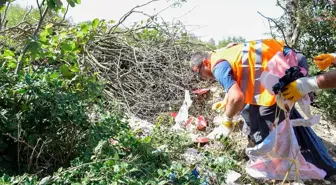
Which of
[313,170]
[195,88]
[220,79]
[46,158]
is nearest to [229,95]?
[220,79]

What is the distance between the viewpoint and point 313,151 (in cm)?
342

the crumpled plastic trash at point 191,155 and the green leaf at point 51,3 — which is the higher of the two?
the green leaf at point 51,3

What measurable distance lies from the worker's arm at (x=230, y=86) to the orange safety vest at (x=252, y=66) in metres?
0.07

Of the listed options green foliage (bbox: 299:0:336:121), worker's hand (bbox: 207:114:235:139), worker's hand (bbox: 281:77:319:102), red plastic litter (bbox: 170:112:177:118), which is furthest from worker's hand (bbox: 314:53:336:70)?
green foliage (bbox: 299:0:336:121)

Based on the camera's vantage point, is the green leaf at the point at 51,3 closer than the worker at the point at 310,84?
Yes

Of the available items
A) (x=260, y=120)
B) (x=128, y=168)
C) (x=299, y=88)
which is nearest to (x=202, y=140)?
(x=260, y=120)

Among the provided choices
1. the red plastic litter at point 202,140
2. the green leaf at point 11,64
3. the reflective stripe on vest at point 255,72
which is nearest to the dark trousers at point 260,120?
the reflective stripe on vest at point 255,72

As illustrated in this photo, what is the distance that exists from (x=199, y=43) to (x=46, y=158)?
351 centimetres

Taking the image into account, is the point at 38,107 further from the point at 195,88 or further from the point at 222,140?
the point at 195,88

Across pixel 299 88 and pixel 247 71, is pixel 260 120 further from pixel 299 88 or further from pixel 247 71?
pixel 299 88

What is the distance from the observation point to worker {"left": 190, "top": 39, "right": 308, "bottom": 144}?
3.25m

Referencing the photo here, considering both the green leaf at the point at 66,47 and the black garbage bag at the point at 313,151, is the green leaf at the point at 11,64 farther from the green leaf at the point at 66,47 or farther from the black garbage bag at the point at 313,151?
the black garbage bag at the point at 313,151

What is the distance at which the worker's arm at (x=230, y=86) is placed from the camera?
3162mm

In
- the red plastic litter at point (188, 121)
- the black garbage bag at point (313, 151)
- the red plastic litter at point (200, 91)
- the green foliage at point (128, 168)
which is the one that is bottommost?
the black garbage bag at point (313, 151)
